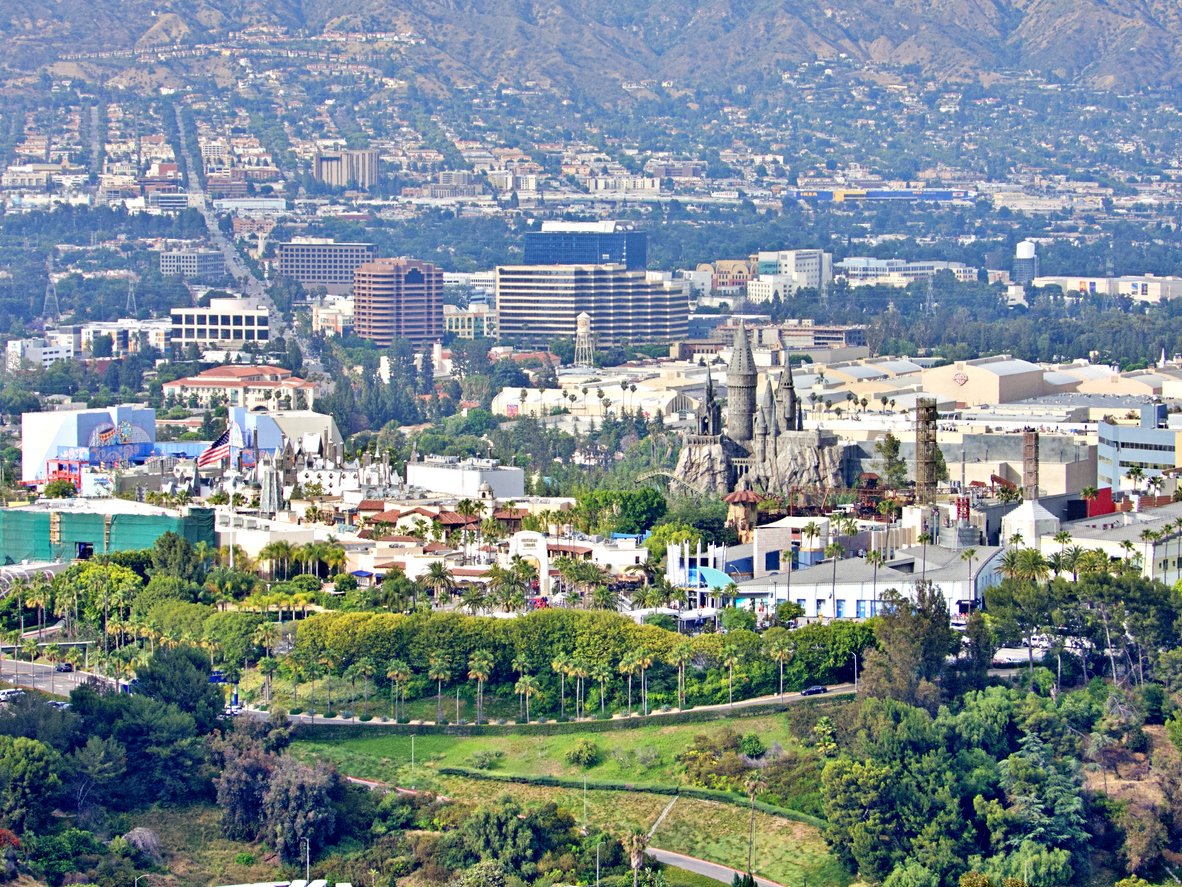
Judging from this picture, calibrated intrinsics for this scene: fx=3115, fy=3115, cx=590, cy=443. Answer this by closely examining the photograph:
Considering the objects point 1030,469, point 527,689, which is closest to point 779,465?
point 1030,469

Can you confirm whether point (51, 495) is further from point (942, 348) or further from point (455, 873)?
point (942, 348)

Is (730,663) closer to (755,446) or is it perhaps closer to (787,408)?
(755,446)

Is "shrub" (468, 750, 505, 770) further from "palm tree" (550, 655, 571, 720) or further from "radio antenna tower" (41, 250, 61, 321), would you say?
"radio antenna tower" (41, 250, 61, 321)

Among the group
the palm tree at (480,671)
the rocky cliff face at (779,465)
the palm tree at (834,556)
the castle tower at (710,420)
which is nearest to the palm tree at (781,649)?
the palm tree at (834,556)

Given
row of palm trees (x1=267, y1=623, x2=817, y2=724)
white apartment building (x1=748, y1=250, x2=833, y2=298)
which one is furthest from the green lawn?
white apartment building (x1=748, y1=250, x2=833, y2=298)

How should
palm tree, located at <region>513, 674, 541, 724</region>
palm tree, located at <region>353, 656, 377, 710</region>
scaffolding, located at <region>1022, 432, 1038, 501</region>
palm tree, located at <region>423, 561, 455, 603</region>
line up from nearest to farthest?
palm tree, located at <region>513, 674, 541, 724</region> < palm tree, located at <region>353, 656, 377, 710</region> < palm tree, located at <region>423, 561, 455, 603</region> < scaffolding, located at <region>1022, 432, 1038, 501</region>

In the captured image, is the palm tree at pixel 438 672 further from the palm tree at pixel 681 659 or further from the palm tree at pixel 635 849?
the palm tree at pixel 635 849

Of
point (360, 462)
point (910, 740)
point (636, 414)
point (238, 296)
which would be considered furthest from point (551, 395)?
point (910, 740)
